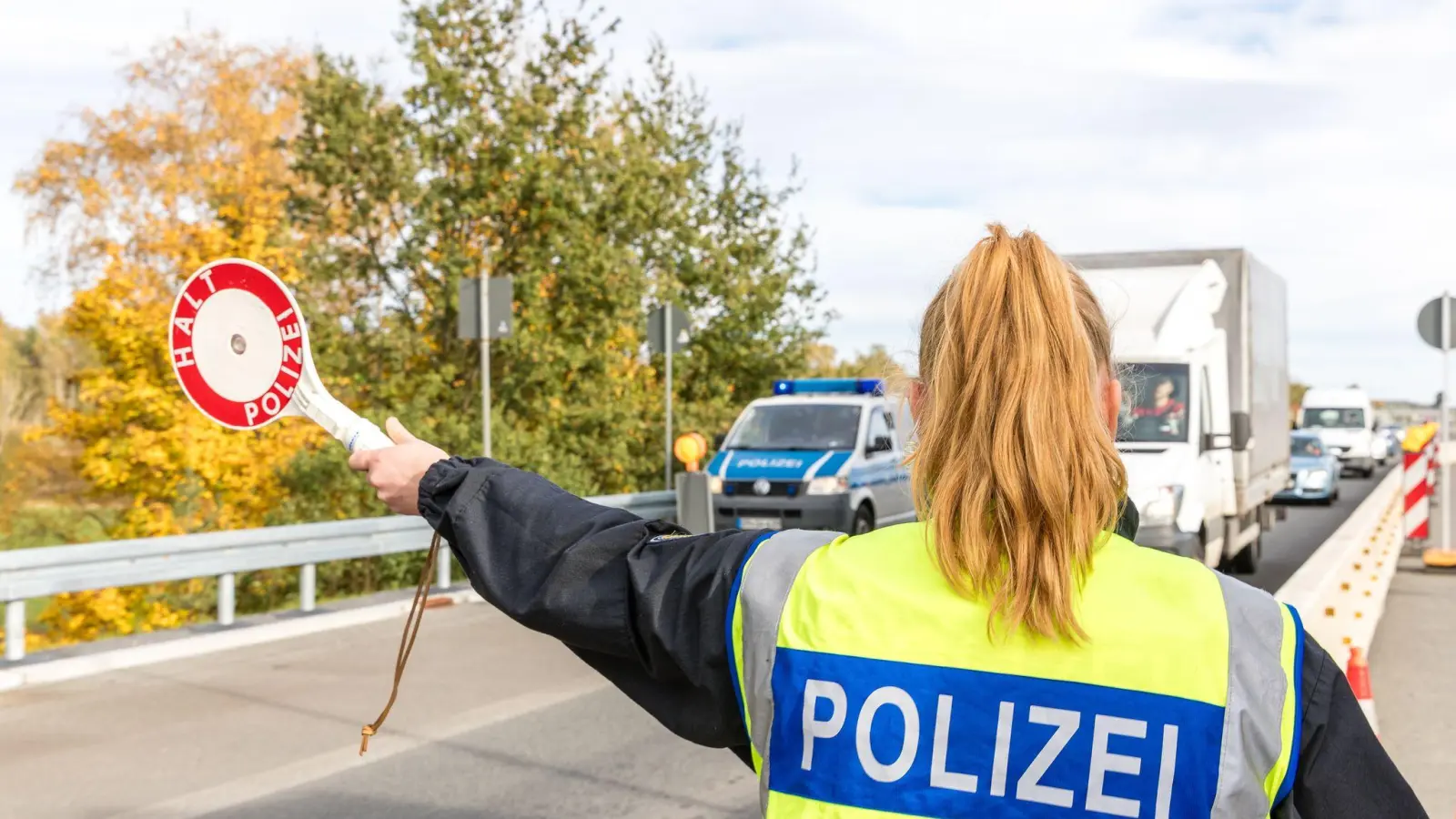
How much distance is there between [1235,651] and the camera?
156 cm

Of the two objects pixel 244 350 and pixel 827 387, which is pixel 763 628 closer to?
pixel 244 350

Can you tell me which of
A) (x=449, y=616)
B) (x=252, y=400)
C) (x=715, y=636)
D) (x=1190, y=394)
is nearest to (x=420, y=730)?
(x=449, y=616)

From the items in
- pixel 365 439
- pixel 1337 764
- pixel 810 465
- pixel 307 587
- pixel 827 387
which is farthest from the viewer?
pixel 827 387

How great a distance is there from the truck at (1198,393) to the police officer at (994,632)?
29.9 ft

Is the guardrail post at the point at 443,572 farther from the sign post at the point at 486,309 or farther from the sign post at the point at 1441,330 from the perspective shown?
the sign post at the point at 1441,330

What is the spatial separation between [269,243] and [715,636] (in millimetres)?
18756

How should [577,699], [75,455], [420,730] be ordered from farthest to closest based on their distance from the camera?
[75,455] → [577,699] → [420,730]

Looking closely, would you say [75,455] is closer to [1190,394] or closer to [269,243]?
[269,243]

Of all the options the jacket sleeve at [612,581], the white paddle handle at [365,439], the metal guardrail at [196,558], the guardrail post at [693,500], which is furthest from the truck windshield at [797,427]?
the jacket sleeve at [612,581]

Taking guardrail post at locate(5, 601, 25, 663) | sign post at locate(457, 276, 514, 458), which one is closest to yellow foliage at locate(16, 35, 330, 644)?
sign post at locate(457, 276, 514, 458)

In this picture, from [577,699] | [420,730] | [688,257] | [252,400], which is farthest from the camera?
[688,257]

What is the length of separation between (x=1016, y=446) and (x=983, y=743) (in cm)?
33

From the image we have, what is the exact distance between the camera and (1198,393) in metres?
12.0

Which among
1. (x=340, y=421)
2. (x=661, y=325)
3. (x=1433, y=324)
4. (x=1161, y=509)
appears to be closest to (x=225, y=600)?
(x=1161, y=509)
